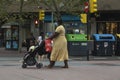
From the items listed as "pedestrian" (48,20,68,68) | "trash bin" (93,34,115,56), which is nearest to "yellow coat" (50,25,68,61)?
"pedestrian" (48,20,68,68)

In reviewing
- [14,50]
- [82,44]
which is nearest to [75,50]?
[82,44]

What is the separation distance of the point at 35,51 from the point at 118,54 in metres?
13.2

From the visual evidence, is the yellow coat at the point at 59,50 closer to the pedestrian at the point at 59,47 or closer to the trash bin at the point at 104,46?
the pedestrian at the point at 59,47

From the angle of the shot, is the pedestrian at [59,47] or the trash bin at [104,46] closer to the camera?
the pedestrian at [59,47]

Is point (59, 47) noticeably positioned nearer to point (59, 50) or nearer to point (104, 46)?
point (59, 50)

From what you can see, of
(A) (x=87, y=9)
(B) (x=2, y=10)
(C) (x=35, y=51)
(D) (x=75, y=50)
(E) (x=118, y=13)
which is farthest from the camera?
(E) (x=118, y=13)

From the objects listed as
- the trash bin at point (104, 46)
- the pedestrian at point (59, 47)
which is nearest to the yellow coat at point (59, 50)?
the pedestrian at point (59, 47)

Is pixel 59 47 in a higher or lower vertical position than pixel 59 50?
higher

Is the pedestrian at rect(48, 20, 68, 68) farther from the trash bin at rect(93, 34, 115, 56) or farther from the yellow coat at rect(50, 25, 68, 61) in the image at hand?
the trash bin at rect(93, 34, 115, 56)

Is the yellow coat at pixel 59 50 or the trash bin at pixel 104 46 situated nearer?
the yellow coat at pixel 59 50

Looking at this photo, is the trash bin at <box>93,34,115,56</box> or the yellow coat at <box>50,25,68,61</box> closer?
the yellow coat at <box>50,25,68,61</box>

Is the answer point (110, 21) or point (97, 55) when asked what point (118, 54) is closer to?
point (97, 55)

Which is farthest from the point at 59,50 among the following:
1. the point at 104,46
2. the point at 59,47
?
the point at 104,46

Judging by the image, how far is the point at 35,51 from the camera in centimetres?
1670
